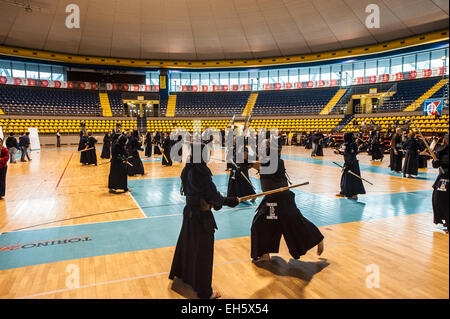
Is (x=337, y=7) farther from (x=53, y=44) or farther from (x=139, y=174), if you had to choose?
(x=53, y=44)

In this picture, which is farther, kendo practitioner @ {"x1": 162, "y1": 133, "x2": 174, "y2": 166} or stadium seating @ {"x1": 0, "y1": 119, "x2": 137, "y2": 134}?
stadium seating @ {"x1": 0, "y1": 119, "x2": 137, "y2": 134}

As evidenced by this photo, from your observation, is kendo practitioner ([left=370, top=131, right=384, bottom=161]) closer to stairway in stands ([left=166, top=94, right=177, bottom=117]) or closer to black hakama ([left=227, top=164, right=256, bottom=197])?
black hakama ([left=227, top=164, right=256, bottom=197])

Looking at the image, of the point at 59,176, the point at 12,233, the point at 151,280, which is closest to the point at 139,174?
the point at 59,176

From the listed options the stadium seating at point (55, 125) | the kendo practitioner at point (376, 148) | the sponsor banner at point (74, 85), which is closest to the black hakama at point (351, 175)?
the kendo practitioner at point (376, 148)

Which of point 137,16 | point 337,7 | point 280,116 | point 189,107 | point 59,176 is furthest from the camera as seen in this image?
point 189,107

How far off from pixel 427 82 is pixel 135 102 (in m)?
37.6

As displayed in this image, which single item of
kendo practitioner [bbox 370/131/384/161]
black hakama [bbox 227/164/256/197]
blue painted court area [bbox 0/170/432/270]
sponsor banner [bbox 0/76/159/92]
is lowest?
blue painted court area [bbox 0/170/432/270]

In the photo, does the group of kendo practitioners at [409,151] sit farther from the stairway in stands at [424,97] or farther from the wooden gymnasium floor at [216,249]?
the stairway in stands at [424,97]

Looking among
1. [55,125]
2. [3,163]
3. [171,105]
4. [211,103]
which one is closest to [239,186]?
[3,163]

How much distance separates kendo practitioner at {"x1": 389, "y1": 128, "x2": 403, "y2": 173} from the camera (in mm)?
12928

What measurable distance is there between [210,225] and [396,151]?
12.4m

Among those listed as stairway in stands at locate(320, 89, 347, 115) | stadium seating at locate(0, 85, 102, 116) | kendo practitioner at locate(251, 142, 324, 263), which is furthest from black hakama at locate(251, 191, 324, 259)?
stadium seating at locate(0, 85, 102, 116)

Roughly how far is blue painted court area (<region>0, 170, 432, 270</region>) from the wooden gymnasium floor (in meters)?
0.02

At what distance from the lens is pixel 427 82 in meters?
32.2
